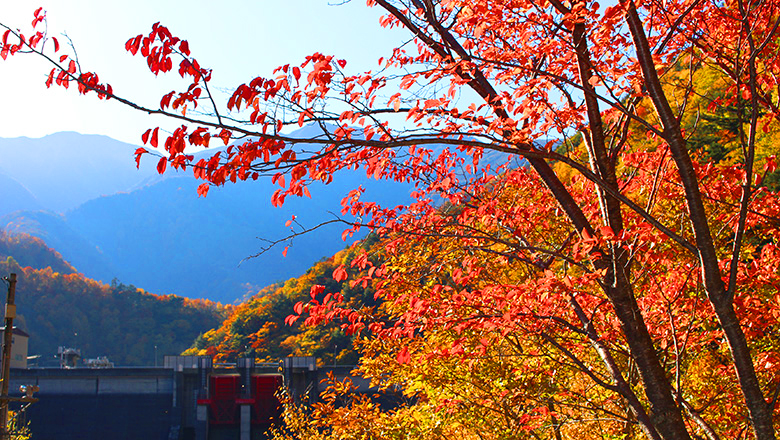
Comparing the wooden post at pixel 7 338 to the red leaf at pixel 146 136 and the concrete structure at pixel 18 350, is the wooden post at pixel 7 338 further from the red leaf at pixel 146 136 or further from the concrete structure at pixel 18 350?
the concrete structure at pixel 18 350

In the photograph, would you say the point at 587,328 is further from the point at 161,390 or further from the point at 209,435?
the point at 161,390

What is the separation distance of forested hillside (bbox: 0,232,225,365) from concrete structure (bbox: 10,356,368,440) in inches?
1942

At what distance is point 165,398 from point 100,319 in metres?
58.4

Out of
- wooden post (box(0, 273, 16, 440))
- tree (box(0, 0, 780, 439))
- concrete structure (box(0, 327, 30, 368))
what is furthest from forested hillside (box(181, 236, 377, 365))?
tree (box(0, 0, 780, 439))

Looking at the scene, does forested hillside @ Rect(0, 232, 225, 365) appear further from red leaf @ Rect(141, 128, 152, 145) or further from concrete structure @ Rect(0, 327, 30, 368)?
red leaf @ Rect(141, 128, 152, 145)

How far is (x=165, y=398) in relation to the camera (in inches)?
1847

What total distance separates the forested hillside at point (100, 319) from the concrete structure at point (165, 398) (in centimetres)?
4933

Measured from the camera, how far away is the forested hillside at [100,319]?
308 ft

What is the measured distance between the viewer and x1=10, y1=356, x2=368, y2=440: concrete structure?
143 feet

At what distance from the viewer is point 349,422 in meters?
9.26

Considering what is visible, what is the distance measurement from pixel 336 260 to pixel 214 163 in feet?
207

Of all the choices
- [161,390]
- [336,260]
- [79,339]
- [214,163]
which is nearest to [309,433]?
[214,163]

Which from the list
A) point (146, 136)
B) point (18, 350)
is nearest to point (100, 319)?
point (18, 350)

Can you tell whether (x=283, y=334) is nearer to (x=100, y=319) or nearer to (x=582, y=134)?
(x=100, y=319)
